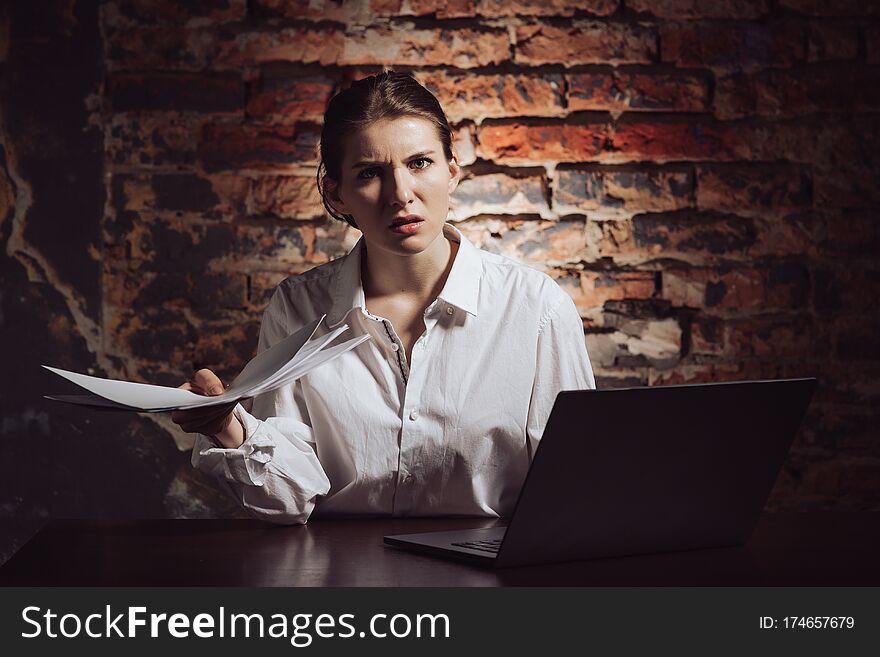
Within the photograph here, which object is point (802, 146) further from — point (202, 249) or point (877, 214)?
point (202, 249)

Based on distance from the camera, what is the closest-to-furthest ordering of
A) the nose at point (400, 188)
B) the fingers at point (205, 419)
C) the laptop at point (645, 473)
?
the laptop at point (645, 473) → the fingers at point (205, 419) → the nose at point (400, 188)

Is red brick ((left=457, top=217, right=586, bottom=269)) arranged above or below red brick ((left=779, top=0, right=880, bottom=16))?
below

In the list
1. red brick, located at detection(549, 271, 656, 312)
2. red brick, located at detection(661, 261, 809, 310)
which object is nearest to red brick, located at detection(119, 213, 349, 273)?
red brick, located at detection(549, 271, 656, 312)

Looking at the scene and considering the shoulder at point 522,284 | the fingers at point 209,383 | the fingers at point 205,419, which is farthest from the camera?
the shoulder at point 522,284

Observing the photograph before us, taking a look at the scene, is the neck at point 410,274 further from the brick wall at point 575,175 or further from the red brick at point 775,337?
the red brick at point 775,337

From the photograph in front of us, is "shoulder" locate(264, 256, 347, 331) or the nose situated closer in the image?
the nose

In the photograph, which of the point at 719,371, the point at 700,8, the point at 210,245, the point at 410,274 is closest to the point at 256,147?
the point at 210,245

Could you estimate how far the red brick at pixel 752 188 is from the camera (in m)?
2.13

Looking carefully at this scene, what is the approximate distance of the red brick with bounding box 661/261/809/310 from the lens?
7.02 ft

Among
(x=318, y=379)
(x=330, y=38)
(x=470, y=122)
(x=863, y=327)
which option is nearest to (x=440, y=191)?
(x=318, y=379)

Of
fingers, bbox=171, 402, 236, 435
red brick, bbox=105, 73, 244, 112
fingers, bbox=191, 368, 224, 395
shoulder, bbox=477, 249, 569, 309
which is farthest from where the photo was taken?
red brick, bbox=105, 73, 244, 112

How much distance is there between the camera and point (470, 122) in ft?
6.94

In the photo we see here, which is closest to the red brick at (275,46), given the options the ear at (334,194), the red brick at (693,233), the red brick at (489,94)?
the red brick at (489,94)

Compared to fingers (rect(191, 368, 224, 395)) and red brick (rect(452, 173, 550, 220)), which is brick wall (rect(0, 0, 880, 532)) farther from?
fingers (rect(191, 368, 224, 395))
